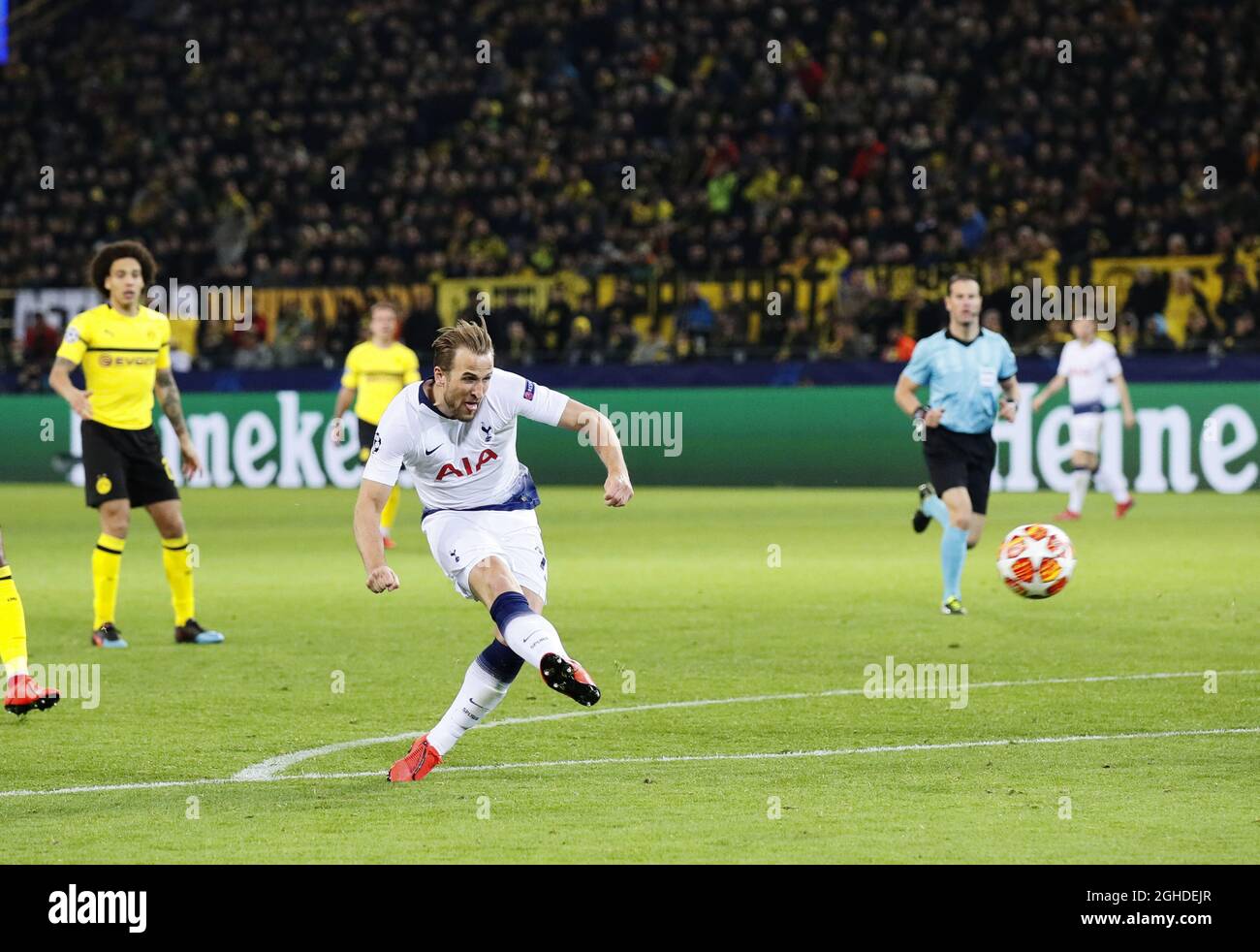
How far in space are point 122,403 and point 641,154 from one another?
64.5 feet

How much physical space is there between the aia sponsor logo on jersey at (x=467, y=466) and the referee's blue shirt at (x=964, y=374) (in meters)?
6.12

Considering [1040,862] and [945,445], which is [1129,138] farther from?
[1040,862]

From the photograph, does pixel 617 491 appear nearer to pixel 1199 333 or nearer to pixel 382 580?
pixel 382 580

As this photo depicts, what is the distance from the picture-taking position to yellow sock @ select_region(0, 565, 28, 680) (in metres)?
9.29

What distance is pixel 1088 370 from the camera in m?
22.2

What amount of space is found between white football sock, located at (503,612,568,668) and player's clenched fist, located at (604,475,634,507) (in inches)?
20.3

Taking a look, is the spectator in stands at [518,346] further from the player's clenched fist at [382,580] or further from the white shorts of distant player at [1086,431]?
the player's clenched fist at [382,580]

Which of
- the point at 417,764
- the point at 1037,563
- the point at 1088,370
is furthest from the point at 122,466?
the point at 1088,370

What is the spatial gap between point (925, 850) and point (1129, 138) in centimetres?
2305

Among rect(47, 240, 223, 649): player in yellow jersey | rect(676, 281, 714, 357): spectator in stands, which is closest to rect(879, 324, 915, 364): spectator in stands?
rect(676, 281, 714, 357): spectator in stands

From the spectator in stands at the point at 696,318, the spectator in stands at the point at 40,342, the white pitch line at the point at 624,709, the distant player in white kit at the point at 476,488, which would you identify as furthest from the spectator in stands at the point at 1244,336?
the distant player in white kit at the point at 476,488

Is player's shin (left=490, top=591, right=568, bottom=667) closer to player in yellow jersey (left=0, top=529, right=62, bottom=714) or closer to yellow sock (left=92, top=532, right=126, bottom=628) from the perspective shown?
player in yellow jersey (left=0, top=529, right=62, bottom=714)

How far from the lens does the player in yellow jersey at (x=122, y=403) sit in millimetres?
12508

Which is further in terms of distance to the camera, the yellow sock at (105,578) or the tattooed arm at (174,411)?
the yellow sock at (105,578)
